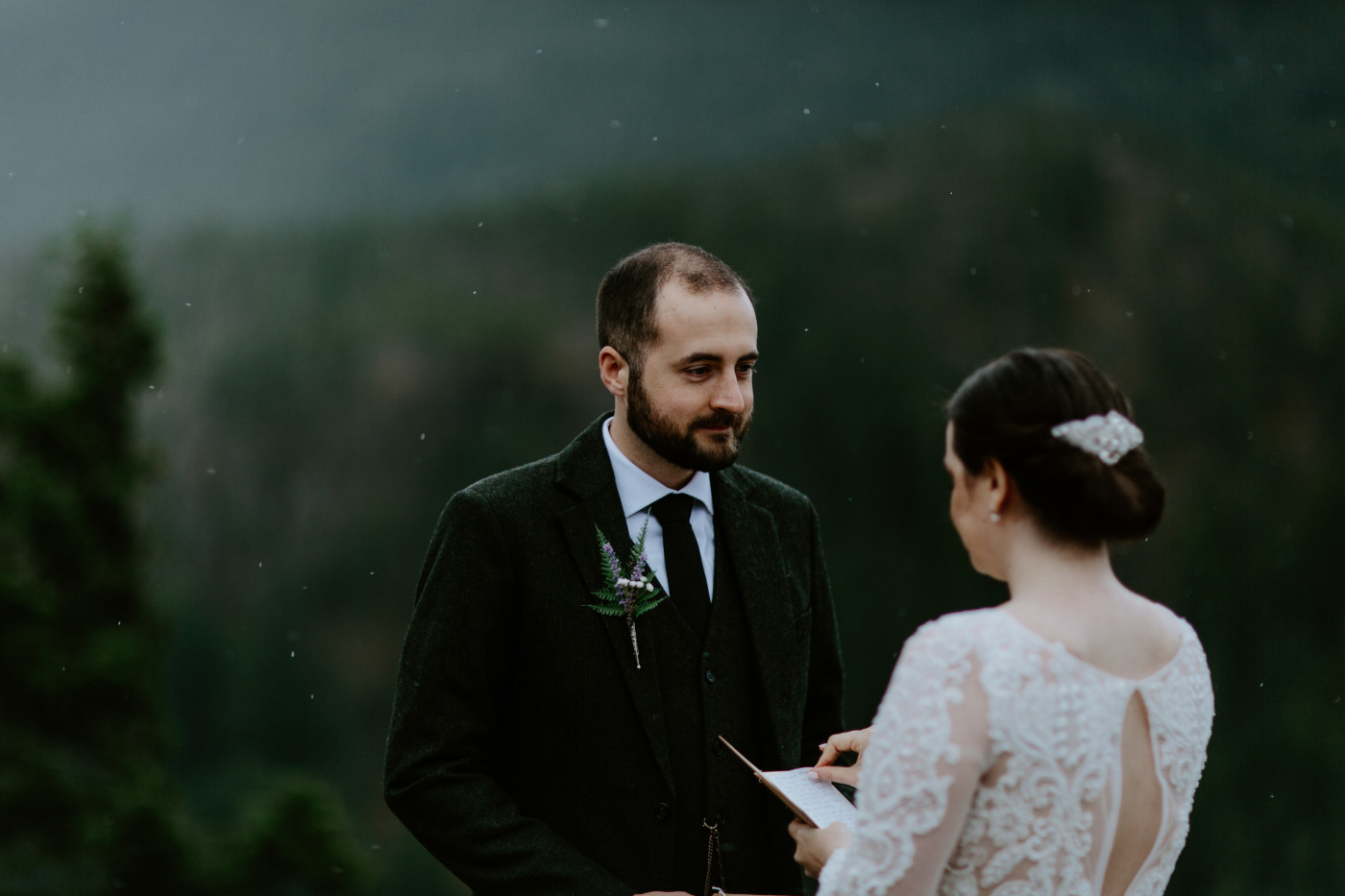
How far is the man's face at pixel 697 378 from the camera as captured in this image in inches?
83.0

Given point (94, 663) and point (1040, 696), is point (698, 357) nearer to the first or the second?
point (1040, 696)

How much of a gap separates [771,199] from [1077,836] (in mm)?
3012

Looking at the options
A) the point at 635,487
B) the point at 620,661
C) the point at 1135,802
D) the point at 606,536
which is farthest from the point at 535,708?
the point at 1135,802

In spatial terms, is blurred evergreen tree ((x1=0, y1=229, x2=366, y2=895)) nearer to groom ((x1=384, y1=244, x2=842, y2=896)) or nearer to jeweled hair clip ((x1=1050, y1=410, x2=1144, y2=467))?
groom ((x1=384, y1=244, x2=842, y2=896))

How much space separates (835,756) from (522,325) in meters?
2.46

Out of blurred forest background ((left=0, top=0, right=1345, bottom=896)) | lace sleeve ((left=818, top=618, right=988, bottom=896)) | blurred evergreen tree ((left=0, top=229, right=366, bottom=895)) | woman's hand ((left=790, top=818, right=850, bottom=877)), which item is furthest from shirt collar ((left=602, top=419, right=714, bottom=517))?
blurred evergreen tree ((left=0, top=229, right=366, bottom=895))

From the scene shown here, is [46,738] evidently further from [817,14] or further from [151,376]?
[817,14]

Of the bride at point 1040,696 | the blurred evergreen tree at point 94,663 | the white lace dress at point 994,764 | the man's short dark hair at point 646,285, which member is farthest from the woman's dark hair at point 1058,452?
the blurred evergreen tree at point 94,663

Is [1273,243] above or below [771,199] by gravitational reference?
below

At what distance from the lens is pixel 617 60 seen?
400 centimetres

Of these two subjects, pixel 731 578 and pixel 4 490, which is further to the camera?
pixel 4 490

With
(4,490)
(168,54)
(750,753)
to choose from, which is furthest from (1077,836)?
(168,54)

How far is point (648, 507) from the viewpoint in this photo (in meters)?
2.23

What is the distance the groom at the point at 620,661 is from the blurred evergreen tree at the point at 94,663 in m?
2.13
